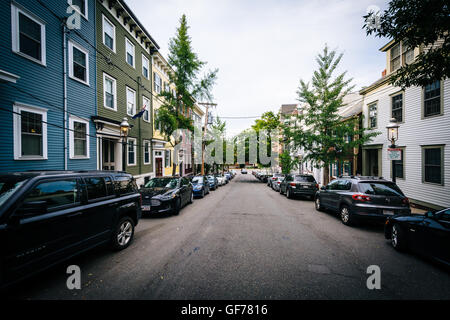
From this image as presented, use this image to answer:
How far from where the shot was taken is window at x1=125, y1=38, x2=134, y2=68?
14.1m

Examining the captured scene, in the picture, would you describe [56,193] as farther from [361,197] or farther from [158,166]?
[158,166]

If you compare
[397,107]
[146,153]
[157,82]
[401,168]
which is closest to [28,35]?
[146,153]

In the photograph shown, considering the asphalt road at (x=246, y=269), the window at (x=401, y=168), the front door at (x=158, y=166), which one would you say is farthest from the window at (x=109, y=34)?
the window at (x=401, y=168)

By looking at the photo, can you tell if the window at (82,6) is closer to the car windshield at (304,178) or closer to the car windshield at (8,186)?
the car windshield at (8,186)

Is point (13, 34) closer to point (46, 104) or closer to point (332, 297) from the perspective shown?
point (46, 104)

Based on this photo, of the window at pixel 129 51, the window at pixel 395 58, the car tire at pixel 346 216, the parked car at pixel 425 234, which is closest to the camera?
the parked car at pixel 425 234

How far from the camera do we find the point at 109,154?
42.0 ft

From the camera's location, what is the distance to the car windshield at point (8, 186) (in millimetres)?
2805

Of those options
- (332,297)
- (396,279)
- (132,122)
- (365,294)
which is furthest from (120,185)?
(132,122)

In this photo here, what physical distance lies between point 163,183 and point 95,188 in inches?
205

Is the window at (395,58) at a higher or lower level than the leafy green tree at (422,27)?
higher

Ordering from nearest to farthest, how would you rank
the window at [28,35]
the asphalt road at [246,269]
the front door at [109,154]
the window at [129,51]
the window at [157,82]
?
the asphalt road at [246,269] → the window at [28,35] → the front door at [109,154] → the window at [129,51] → the window at [157,82]

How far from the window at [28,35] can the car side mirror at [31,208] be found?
7.75 metres

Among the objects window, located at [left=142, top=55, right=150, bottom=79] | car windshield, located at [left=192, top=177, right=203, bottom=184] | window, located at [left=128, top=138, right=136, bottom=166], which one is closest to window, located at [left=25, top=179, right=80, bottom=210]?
car windshield, located at [left=192, top=177, right=203, bottom=184]
